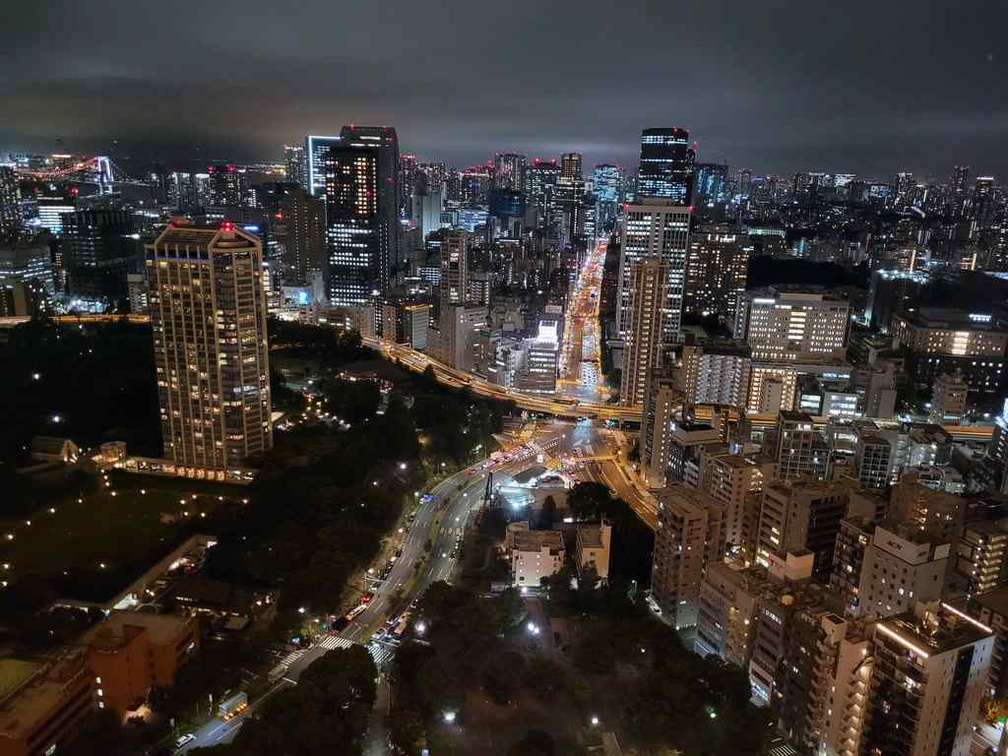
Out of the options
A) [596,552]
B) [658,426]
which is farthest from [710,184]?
[596,552]

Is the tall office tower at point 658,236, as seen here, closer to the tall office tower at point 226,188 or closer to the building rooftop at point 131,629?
the building rooftop at point 131,629

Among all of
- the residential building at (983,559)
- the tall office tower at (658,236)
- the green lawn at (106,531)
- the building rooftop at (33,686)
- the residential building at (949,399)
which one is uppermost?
the tall office tower at (658,236)

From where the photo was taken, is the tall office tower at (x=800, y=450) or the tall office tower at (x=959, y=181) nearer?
the tall office tower at (x=800, y=450)

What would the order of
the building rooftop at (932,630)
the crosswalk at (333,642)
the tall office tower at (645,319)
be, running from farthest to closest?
the tall office tower at (645,319) → the crosswalk at (333,642) → the building rooftop at (932,630)

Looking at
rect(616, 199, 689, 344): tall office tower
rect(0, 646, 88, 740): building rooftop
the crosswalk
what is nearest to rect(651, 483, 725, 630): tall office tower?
the crosswalk

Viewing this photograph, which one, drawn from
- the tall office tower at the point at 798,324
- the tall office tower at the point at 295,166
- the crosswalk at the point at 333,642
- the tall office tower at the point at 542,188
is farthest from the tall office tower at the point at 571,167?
the crosswalk at the point at 333,642

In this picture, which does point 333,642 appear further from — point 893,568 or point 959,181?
point 959,181
